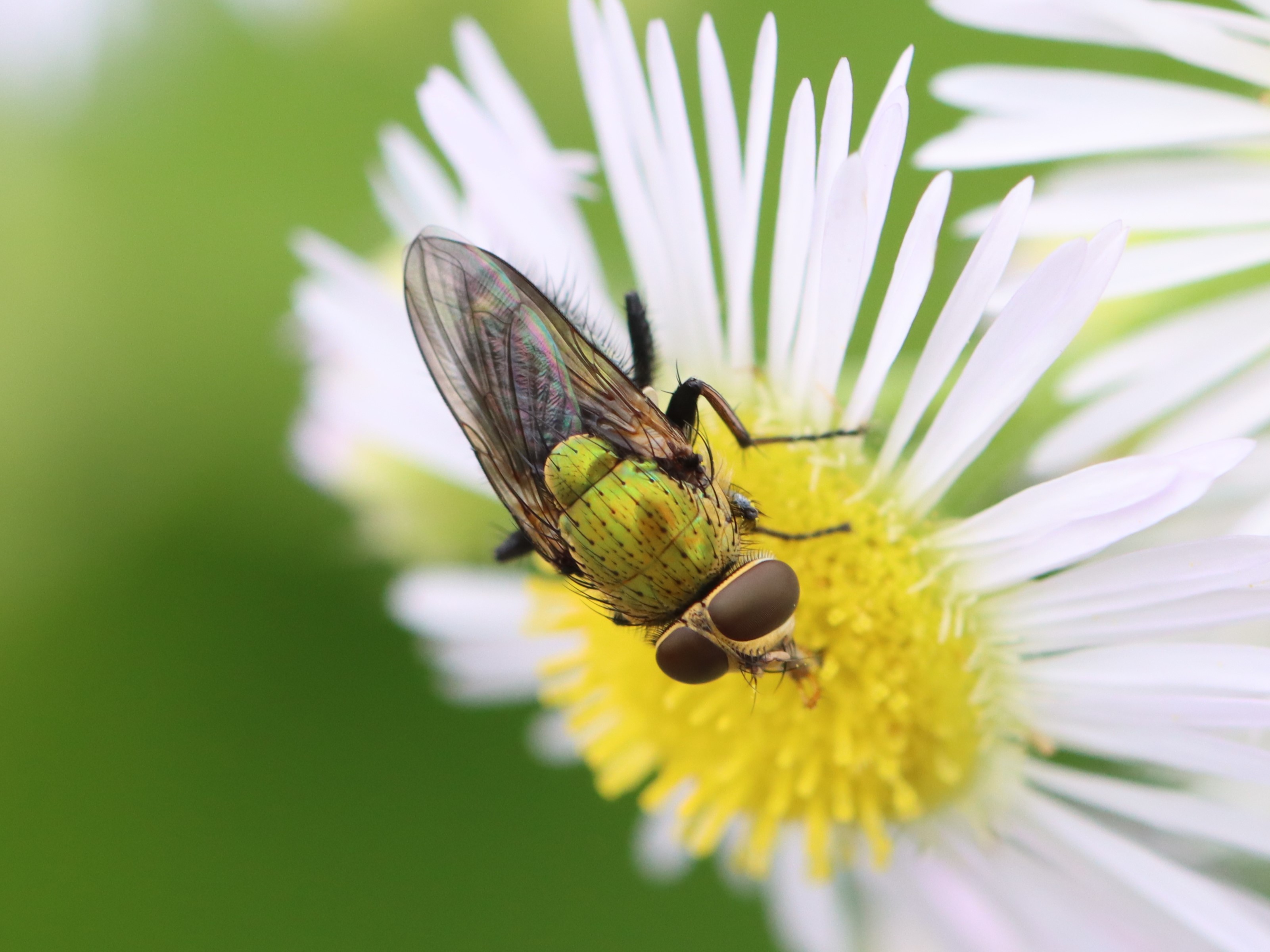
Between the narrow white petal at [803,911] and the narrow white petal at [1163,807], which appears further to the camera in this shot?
the narrow white petal at [803,911]

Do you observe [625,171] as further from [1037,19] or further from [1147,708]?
Result: [1147,708]

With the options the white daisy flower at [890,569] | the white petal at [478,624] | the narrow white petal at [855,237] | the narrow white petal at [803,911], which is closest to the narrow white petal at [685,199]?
the white daisy flower at [890,569]

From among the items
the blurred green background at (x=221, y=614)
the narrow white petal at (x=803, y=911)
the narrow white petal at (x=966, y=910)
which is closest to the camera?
the narrow white petal at (x=966, y=910)

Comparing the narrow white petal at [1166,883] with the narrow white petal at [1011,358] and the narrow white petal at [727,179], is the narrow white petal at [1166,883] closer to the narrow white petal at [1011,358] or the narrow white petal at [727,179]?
the narrow white petal at [1011,358]

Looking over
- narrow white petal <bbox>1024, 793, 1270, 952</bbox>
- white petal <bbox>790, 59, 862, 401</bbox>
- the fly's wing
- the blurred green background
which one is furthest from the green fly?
the blurred green background

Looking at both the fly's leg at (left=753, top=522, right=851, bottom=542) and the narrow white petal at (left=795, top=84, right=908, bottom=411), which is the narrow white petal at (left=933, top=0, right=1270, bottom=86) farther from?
the fly's leg at (left=753, top=522, right=851, bottom=542)
